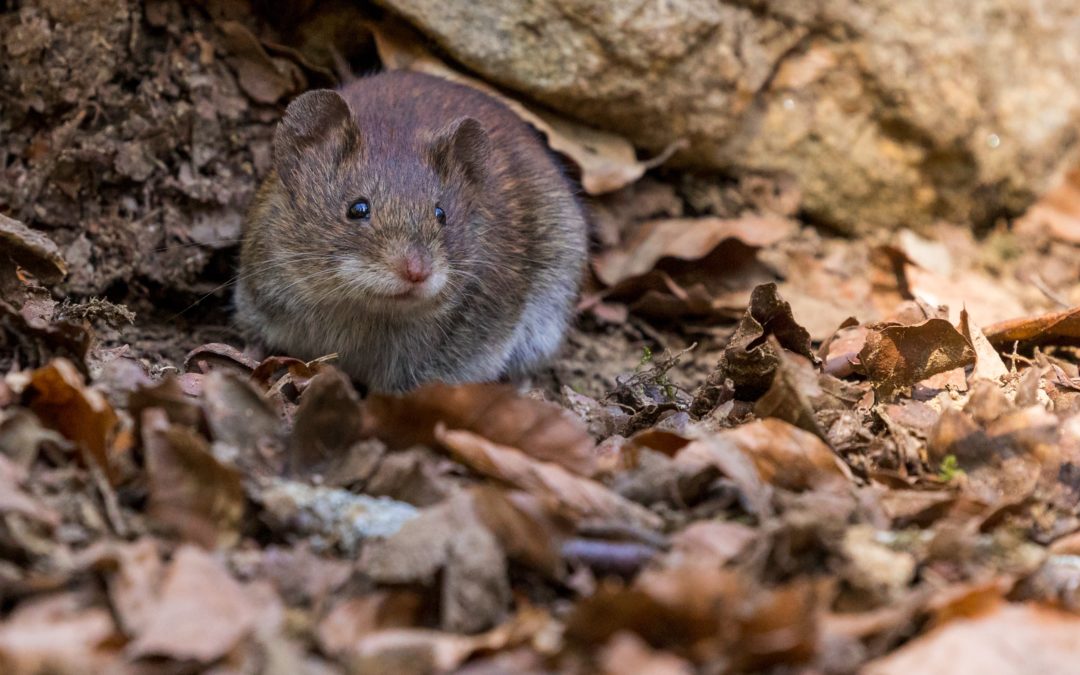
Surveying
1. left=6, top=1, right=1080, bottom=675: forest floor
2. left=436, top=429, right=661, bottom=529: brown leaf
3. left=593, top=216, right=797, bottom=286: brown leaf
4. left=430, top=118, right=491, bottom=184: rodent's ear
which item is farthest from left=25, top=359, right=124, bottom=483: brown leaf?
left=593, top=216, right=797, bottom=286: brown leaf

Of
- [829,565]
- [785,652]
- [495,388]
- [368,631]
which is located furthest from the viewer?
[495,388]

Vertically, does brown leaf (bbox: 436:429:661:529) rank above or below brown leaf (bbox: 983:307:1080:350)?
above

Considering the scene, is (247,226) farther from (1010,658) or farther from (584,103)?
(1010,658)

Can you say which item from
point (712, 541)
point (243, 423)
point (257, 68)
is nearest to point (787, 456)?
point (712, 541)

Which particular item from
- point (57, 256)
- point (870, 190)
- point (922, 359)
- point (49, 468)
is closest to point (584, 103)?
point (870, 190)

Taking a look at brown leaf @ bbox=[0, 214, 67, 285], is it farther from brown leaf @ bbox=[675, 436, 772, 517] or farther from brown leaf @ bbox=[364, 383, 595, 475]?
brown leaf @ bbox=[675, 436, 772, 517]

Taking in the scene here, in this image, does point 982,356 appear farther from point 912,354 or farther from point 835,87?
point 835,87

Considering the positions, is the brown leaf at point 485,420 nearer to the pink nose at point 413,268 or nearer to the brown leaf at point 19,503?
the brown leaf at point 19,503

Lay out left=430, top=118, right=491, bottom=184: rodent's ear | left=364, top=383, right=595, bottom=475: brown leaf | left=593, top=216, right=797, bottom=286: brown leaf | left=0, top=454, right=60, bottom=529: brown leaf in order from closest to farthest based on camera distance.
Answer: left=0, top=454, right=60, bottom=529: brown leaf
left=364, top=383, right=595, bottom=475: brown leaf
left=430, top=118, right=491, bottom=184: rodent's ear
left=593, top=216, right=797, bottom=286: brown leaf

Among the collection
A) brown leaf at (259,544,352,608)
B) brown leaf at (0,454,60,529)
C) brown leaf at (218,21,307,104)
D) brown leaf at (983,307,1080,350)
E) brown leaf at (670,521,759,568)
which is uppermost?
brown leaf at (218,21,307,104)
